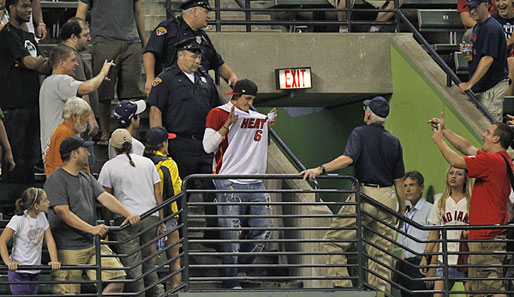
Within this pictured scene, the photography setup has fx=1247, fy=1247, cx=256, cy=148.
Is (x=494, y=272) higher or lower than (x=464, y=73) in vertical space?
lower

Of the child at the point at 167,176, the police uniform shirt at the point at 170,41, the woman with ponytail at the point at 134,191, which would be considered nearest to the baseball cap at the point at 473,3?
Answer: the police uniform shirt at the point at 170,41

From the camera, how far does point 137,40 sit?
42.7ft

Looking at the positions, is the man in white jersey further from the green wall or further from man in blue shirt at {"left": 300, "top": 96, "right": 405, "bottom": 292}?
the green wall

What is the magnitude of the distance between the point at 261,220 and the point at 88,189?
162 centimetres

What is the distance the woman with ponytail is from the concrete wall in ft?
12.8

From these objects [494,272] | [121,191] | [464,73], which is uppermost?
[464,73]

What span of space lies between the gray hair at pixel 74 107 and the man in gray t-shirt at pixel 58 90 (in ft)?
1.69

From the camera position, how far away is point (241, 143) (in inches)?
436

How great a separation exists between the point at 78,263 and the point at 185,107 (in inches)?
87.4

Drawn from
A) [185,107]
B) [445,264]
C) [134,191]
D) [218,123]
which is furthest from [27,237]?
[445,264]

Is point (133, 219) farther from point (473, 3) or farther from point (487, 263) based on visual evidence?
point (473, 3)

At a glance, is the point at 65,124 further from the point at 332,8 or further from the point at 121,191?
the point at 332,8

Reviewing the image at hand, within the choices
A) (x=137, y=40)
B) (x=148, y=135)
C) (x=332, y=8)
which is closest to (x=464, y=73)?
(x=332, y=8)

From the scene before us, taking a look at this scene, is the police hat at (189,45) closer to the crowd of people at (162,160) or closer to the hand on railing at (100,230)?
the crowd of people at (162,160)
